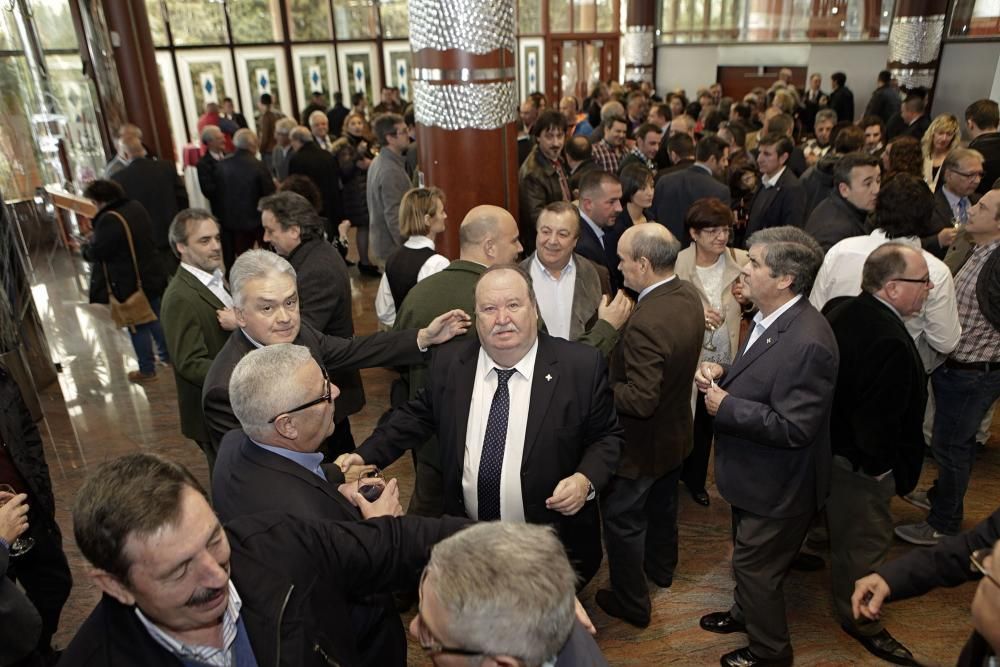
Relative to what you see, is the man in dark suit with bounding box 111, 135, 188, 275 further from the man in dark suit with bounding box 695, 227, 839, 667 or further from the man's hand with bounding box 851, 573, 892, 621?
the man's hand with bounding box 851, 573, 892, 621

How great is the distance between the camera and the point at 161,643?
144 centimetres

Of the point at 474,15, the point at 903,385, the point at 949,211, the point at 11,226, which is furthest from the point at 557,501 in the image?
the point at 11,226

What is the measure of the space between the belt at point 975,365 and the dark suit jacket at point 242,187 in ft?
19.5

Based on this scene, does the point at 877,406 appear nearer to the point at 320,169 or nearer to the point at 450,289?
the point at 450,289

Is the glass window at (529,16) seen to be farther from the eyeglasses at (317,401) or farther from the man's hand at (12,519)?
the man's hand at (12,519)

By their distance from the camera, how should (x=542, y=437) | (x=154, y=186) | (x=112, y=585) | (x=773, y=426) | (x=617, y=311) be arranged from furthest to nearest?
(x=154, y=186) → (x=617, y=311) → (x=773, y=426) → (x=542, y=437) → (x=112, y=585)

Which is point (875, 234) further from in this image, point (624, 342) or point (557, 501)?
point (557, 501)

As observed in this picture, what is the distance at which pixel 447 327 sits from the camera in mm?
2807

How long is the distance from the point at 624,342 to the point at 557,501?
0.87 meters

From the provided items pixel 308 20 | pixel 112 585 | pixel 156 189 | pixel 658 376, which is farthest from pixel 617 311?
pixel 308 20

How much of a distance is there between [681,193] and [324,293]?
277 centimetres

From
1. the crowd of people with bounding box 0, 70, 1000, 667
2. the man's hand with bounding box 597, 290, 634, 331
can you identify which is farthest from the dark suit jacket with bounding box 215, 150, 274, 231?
the man's hand with bounding box 597, 290, 634, 331

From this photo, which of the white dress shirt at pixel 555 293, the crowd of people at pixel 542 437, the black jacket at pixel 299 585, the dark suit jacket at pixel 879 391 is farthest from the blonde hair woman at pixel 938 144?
the black jacket at pixel 299 585

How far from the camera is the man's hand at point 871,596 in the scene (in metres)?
2.08
